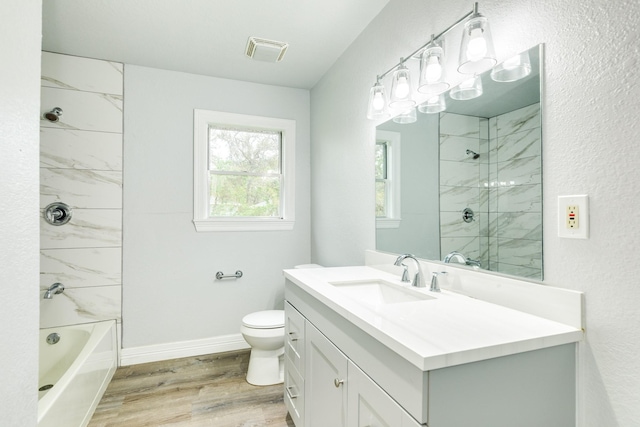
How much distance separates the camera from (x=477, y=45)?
119cm

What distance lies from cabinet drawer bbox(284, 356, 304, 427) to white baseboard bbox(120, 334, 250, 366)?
1192mm

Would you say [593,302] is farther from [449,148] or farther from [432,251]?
[449,148]

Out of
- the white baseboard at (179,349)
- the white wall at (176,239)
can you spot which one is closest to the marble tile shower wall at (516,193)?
the white wall at (176,239)

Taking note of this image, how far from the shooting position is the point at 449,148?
59.7 inches

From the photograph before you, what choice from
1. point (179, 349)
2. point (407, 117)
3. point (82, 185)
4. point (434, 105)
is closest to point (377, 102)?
point (407, 117)

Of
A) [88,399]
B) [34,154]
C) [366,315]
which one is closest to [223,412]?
[88,399]

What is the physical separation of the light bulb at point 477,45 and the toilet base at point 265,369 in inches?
83.9

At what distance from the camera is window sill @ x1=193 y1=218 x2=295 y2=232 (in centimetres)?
281

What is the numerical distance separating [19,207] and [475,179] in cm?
156

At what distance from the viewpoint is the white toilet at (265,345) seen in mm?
2221

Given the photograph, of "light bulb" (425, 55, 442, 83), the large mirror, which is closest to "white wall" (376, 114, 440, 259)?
the large mirror

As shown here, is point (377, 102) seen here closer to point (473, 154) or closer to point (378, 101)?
point (378, 101)

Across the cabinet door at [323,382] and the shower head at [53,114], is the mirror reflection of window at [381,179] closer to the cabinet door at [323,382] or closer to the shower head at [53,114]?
the cabinet door at [323,382]

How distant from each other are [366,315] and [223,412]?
57.6 inches
